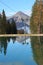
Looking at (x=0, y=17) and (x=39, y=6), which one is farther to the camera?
(x=0, y=17)

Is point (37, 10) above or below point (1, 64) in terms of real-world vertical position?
above

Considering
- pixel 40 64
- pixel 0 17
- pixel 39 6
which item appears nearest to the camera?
pixel 40 64

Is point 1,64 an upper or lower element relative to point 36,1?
lower

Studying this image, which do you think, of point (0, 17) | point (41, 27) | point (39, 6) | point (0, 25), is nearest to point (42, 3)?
point (39, 6)

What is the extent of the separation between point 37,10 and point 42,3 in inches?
78.3

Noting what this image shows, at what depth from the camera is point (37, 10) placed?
53594 mm

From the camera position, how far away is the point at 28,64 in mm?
9438

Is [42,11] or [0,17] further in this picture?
[0,17]

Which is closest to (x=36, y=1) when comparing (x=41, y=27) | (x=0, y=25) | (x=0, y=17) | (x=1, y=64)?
(x=41, y=27)

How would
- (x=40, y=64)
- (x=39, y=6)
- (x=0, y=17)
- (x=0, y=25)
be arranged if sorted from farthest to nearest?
(x=0, y=17) → (x=0, y=25) → (x=39, y=6) → (x=40, y=64)

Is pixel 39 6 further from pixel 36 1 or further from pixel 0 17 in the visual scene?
pixel 0 17

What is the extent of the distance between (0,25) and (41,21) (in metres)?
14.5

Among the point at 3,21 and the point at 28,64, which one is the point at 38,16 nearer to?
the point at 3,21

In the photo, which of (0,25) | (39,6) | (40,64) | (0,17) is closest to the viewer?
(40,64)
